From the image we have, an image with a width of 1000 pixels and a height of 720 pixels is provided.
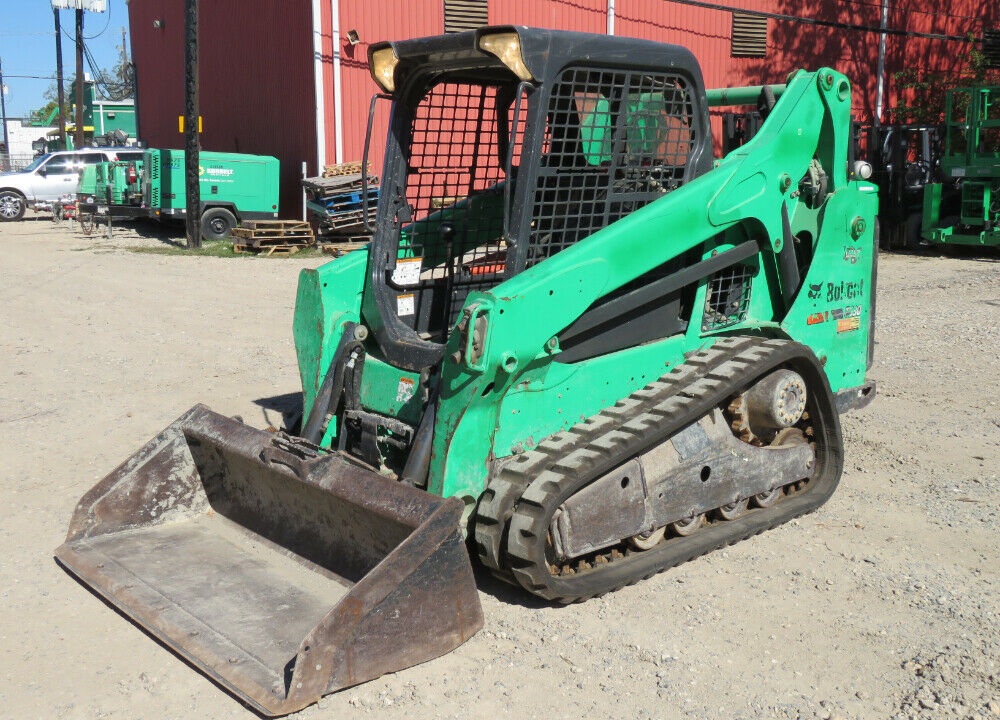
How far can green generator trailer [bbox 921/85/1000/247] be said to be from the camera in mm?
17203

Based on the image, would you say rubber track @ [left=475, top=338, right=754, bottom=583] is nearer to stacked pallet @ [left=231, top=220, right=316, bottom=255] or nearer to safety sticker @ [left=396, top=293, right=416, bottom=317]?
safety sticker @ [left=396, top=293, right=416, bottom=317]

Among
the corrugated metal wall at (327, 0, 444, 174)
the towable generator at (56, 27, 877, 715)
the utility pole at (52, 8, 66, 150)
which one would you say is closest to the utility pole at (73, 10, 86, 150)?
the utility pole at (52, 8, 66, 150)

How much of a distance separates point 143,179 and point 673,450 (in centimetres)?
1885

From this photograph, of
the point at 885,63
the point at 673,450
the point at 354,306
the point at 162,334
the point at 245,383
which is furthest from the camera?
the point at 885,63

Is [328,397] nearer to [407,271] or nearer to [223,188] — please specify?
[407,271]

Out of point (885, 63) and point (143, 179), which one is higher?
point (885, 63)

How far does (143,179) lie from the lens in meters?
21.2

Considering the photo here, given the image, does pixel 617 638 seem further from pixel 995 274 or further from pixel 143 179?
pixel 143 179

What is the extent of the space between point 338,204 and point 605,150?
13.9 m

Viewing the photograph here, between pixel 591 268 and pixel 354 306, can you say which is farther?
pixel 354 306

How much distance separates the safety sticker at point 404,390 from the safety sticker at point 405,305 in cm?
59

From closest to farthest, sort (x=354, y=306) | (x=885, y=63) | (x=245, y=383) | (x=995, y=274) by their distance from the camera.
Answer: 1. (x=354, y=306)
2. (x=245, y=383)
3. (x=995, y=274)
4. (x=885, y=63)

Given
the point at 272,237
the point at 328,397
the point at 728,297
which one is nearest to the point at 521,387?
the point at 328,397

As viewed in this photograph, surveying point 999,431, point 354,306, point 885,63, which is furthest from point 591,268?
point 885,63
